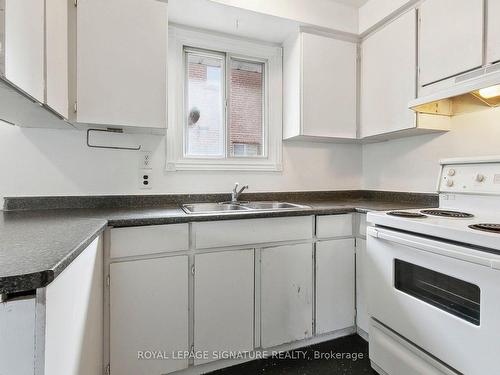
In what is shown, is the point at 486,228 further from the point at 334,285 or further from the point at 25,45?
the point at 25,45

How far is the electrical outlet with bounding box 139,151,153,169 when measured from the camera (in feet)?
6.07

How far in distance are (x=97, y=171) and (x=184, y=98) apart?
83 centimetres

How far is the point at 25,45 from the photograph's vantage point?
91cm

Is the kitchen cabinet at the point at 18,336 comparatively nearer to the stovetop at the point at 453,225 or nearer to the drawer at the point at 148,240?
the drawer at the point at 148,240

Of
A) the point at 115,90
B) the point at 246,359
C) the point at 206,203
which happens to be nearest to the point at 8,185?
the point at 115,90

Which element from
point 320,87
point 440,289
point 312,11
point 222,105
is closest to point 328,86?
point 320,87

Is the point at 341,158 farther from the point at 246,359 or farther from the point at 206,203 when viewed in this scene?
the point at 246,359

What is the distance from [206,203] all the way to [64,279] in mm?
1296

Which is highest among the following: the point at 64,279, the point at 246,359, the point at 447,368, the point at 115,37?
the point at 115,37

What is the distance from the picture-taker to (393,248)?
1.32 m

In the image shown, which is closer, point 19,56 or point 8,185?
point 19,56

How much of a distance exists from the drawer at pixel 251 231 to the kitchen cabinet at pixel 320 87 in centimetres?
73

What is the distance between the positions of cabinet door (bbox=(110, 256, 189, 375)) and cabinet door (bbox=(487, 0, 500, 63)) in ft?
6.20

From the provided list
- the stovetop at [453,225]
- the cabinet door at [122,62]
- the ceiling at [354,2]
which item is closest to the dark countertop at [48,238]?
the stovetop at [453,225]
